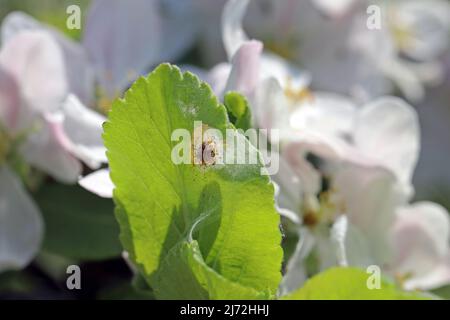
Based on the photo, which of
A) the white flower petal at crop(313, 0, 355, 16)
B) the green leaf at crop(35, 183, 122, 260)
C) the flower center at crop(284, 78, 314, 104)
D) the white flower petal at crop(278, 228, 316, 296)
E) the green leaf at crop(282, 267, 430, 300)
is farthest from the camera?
the white flower petal at crop(313, 0, 355, 16)

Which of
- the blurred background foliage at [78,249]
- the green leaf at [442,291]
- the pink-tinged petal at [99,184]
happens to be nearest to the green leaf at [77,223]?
the blurred background foliage at [78,249]

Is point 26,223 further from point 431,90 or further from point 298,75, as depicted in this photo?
point 431,90

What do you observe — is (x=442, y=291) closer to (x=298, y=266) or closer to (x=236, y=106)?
(x=298, y=266)

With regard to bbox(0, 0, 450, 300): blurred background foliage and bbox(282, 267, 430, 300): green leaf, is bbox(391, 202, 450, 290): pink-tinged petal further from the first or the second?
bbox(282, 267, 430, 300): green leaf

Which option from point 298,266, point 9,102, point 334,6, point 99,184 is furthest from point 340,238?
point 334,6

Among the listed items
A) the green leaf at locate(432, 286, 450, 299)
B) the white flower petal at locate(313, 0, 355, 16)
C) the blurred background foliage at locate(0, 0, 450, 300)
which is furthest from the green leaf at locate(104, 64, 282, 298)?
the white flower petal at locate(313, 0, 355, 16)

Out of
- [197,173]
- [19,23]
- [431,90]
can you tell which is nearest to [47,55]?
[19,23]

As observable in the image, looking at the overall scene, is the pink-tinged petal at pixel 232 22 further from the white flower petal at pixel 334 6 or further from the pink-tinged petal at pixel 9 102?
the white flower petal at pixel 334 6
